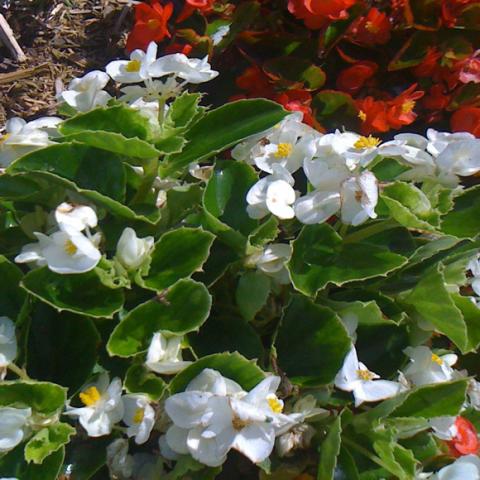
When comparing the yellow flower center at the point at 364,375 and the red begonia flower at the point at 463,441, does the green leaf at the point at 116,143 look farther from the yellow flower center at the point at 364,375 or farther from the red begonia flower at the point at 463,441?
the red begonia flower at the point at 463,441

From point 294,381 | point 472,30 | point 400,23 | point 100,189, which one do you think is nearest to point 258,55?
point 400,23

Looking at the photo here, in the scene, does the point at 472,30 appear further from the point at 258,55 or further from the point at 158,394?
the point at 158,394

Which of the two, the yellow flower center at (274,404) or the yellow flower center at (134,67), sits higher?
the yellow flower center at (134,67)

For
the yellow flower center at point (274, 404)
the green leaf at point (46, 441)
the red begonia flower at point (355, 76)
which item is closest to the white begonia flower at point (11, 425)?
the green leaf at point (46, 441)

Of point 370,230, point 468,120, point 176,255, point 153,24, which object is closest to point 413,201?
point 370,230

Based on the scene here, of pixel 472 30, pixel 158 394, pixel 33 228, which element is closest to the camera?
pixel 158 394

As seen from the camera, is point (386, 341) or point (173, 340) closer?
point (173, 340)

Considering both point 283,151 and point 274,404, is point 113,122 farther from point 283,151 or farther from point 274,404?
point 274,404
